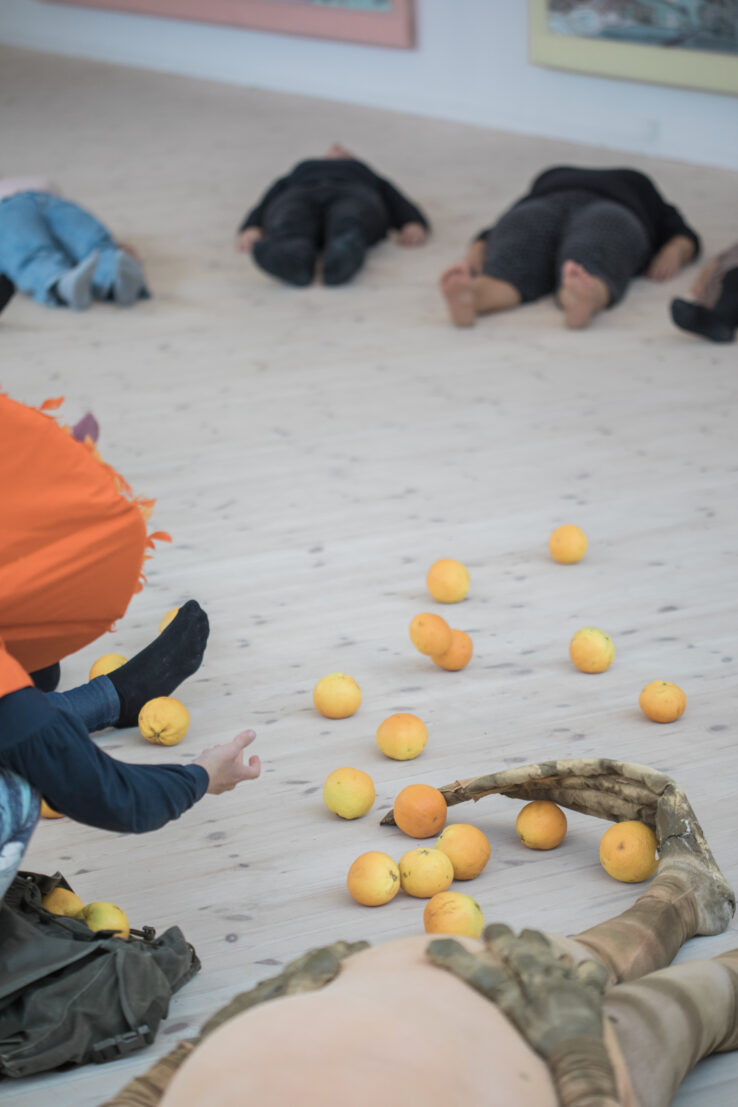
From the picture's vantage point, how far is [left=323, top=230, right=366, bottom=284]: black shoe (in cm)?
461

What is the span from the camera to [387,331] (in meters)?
4.18

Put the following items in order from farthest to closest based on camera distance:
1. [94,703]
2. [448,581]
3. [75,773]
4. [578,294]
Answer: [578,294] < [448,581] < [94,703] < [75,773]

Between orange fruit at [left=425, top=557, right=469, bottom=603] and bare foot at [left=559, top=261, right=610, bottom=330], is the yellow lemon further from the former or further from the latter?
bare foot at [left=559, top=261, right=610, bottom=330]

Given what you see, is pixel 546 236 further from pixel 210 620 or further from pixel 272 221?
pixel 210 620

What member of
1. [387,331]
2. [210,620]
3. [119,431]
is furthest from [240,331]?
[210,620]

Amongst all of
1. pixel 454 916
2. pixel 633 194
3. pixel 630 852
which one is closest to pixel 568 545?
pixel 630 852

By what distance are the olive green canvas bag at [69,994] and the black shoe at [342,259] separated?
3.50 meters

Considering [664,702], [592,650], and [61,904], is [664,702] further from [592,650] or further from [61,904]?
[61,904]

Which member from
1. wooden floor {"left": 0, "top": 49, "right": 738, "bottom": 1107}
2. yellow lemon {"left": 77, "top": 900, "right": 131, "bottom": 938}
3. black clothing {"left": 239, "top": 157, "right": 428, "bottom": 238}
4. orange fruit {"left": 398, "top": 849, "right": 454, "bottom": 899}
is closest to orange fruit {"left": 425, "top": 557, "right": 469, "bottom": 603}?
wooden floor {"left": 0, "top": 49, "right": 738, "bottom": 1107}

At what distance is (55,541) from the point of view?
1.47 metres

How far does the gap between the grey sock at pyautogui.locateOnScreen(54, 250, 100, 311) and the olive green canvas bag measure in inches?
132

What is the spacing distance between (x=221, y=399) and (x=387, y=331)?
0.76m

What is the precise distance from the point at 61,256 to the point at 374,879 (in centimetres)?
363

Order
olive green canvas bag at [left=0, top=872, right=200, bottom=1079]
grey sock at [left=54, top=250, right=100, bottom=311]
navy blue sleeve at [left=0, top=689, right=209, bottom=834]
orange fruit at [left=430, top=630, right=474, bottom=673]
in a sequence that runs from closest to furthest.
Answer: navy blue sleeve at [left=0, top=689, right=209, bottom=834] < olive green canvas bag at [left=0, top=872, right=200, bottom=1079] < orange fruit at [left=430, top=630, right=474, bottom=673] < grey sock at [left=54, top=250, right=100, bottom=311]
